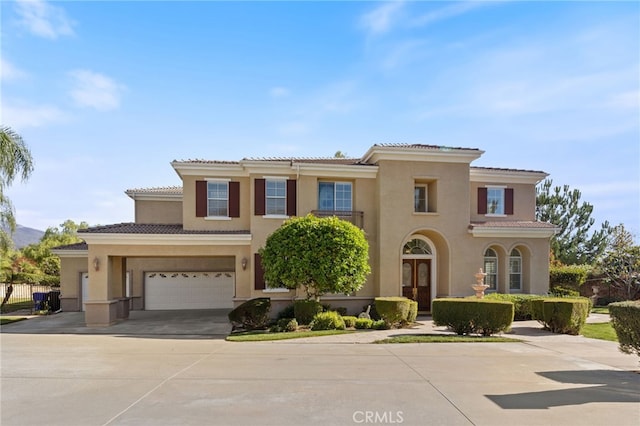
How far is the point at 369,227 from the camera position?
19297 millimetres

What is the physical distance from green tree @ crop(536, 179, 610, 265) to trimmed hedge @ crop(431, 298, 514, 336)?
21.5m

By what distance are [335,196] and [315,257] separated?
5.11m

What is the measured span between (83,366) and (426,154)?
1540 cm

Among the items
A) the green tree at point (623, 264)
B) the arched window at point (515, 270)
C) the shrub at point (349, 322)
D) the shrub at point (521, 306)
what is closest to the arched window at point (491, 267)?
the arched window at point (515, 270)

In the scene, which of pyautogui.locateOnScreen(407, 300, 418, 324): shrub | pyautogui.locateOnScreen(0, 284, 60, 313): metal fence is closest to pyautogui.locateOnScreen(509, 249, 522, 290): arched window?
pyautogui.locateOnScreen(407, 300, 418, 324): shrub

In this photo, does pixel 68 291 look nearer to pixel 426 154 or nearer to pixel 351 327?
pixel 351 327

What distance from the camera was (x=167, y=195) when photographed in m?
22.6

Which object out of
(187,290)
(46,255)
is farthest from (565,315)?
(46,255)

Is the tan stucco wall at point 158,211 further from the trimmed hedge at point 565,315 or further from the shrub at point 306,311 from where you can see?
the trimmed hedge at point 565,315

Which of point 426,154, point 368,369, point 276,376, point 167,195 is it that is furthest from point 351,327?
point 167,195

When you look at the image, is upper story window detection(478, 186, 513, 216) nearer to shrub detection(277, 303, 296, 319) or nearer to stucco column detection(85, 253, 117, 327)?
shrub detection(277, 303, 296, 319)

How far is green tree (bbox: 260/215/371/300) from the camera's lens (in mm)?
14914

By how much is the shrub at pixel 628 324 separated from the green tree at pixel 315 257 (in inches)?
318

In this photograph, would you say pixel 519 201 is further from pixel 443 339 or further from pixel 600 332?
pixel 443 339
